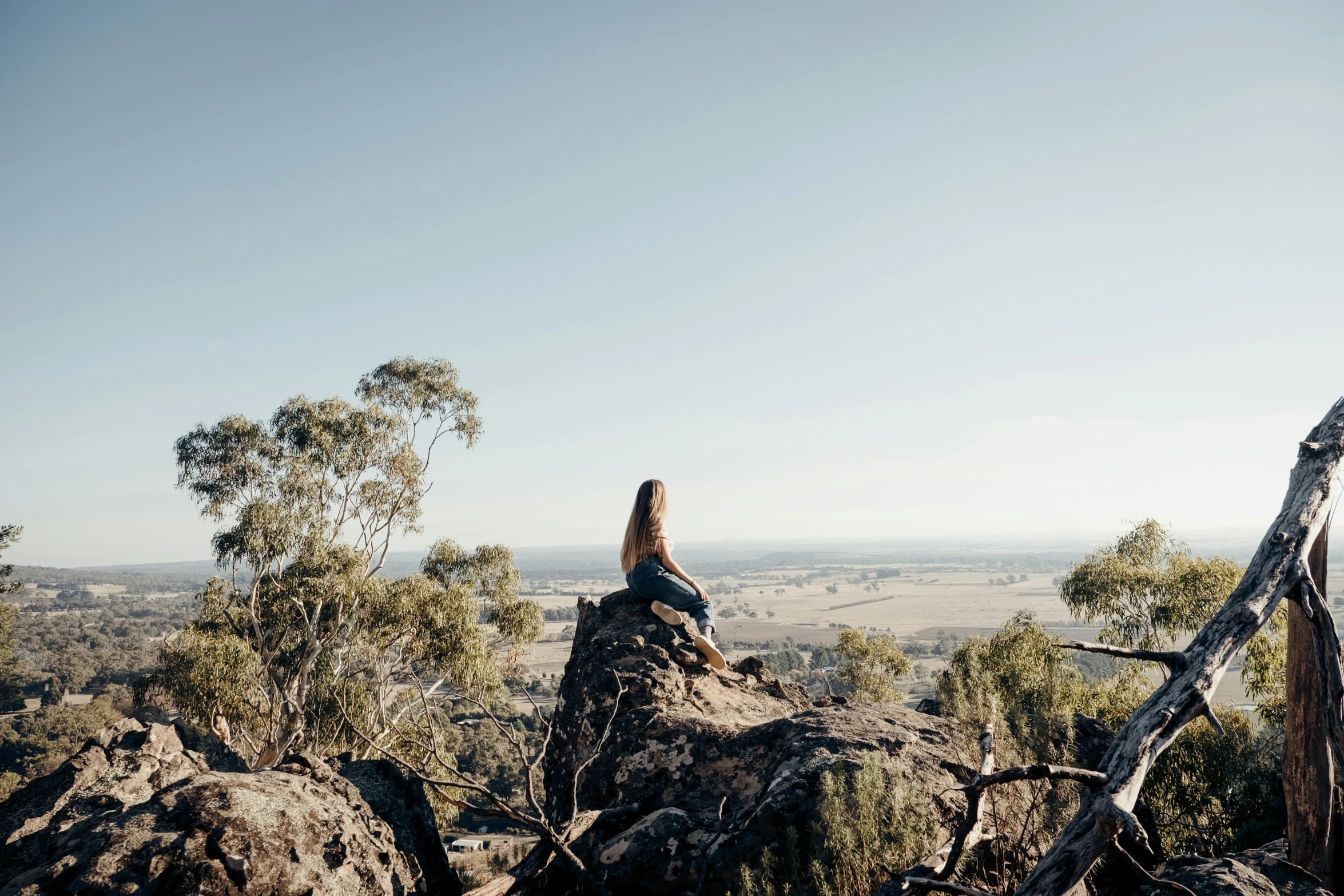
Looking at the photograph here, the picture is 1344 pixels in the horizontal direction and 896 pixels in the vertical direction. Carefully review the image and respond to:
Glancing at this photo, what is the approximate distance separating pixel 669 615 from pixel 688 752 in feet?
5.16

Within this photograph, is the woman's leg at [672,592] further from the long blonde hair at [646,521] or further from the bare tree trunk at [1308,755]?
the bare tree trunk at [1308,755]

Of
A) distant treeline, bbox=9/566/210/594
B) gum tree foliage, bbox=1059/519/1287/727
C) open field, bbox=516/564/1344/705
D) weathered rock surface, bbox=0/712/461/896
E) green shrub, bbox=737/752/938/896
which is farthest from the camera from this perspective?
distant treeline, bbox=9/566/210/594

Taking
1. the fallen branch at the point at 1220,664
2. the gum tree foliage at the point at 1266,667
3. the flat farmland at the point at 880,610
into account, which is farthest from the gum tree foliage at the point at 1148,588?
the flat farmland at the point at 880,610

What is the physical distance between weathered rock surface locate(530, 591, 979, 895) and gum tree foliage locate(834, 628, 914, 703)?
631 inches

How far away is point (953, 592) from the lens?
499 ft

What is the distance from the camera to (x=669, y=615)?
628cm

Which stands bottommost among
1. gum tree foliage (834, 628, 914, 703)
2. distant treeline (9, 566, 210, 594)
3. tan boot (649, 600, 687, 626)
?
distant treeline (9, 566, 210, 594)

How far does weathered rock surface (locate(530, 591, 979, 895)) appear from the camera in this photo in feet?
12.1

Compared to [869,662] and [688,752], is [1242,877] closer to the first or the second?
[688,752]

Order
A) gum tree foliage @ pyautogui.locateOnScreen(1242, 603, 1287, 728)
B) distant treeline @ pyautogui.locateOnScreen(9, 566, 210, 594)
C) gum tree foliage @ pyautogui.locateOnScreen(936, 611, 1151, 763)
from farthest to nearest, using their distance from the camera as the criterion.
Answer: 1. distant treeline @ pyautogui.locateOnScreen(9, 566, 210, 594)
2. gum tree foliage @ pyautogui.locateOnScreen(1242, 603, 1287, 728)
3. gum tree foliage @ pyautogui.locateOnScreen(936, 611, 1151, 763)

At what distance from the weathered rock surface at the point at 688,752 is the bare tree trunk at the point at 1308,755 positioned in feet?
4.81

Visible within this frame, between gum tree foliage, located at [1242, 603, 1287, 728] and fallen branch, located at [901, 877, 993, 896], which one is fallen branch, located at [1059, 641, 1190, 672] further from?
gum tree foliage, located at [1242, 603, 1287, 728]

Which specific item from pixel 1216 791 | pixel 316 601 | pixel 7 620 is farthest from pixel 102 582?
pixel 1216 791

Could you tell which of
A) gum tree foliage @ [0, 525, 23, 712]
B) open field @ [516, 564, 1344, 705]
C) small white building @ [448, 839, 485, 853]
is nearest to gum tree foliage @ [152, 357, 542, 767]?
gum tree foliage @ [0, 525, 23, 712]
